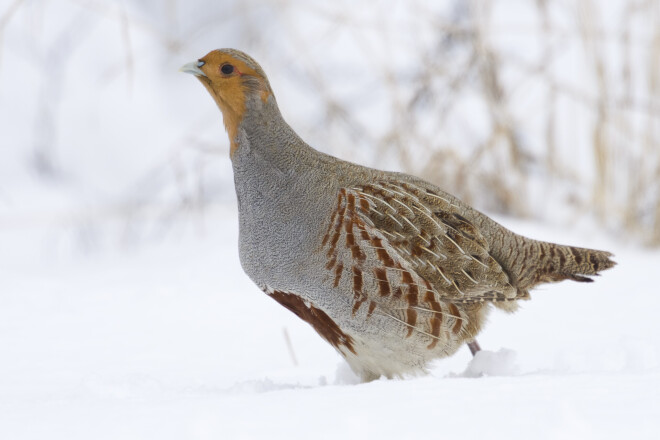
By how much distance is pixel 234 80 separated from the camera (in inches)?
95.3

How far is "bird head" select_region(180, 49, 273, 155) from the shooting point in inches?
95.2

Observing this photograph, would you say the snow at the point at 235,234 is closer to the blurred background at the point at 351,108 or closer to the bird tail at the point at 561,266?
the blurred background at the point at 351,108

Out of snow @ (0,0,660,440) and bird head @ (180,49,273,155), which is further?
bird head @ (180,49,273,155)

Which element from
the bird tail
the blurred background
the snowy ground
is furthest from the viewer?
the blurred background

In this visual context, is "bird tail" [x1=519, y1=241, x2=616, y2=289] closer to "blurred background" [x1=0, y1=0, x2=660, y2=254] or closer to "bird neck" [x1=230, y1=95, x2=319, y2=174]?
"bird neck" [x1=230, y1=95, x2=319, y2=174]

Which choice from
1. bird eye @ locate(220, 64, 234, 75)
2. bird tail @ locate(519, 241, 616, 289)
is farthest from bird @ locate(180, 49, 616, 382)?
bird tail @ locate(519, 241, 616, 289)

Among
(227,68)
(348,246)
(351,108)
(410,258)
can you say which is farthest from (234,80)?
(351,108)

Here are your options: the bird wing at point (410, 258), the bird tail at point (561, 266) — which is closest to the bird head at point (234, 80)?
the bird wing at point (410, 258)

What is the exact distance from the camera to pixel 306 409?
1.70m

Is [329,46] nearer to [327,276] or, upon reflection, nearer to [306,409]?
[327,276]

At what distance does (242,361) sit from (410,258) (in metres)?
1.09

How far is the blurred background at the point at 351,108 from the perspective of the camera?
486 cm

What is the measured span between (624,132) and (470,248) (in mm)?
2733

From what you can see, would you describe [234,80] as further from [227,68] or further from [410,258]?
[410,258]
